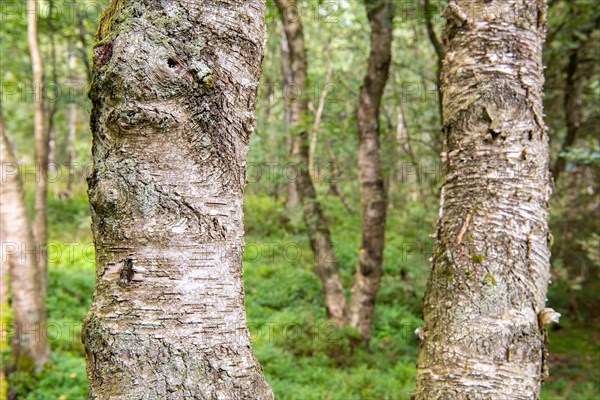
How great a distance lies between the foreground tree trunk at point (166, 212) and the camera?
0.98 m

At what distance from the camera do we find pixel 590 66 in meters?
8.60

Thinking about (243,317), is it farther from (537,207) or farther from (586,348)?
(586,348)

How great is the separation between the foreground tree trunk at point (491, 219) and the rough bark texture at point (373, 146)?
15.0 feet

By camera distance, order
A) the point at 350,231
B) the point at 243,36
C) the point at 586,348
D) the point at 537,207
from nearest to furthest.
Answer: the point at 243,36, the point at 537,207, the point at 586,348, the point at 350,231

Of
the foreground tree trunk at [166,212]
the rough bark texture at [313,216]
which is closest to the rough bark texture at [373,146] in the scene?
the rough bark texture at [313,216]

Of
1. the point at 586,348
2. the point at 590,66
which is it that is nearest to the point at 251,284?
the point at 586,348

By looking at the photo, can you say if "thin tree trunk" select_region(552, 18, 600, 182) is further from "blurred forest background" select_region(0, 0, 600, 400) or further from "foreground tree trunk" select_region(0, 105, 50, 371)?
"foreground tree trunk" select_region(0, 105, 50, 371)

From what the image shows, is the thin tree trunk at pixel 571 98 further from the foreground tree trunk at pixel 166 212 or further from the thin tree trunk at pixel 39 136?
the foreground tree trunk at pixel 166 212

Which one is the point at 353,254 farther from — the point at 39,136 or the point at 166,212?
the point at 166,212

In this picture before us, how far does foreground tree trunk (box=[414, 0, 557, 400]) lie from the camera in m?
1.56

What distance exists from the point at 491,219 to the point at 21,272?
5.39 metres

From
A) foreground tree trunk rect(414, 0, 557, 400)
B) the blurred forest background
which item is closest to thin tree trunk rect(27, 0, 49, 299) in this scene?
the blurred forest background

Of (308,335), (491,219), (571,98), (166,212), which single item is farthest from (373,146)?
(166,212)

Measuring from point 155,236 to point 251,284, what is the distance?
8.80m
